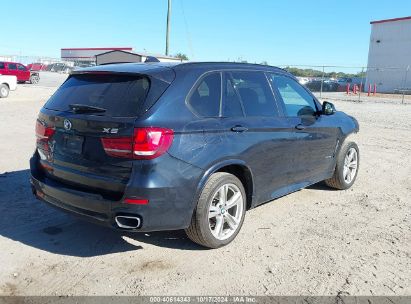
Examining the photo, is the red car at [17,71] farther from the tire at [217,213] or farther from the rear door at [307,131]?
the tire at [217,213]

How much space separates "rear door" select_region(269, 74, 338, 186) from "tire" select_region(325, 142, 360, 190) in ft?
0.75

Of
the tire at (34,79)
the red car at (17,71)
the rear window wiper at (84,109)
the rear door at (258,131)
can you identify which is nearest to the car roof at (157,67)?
the rear door at (258,131)

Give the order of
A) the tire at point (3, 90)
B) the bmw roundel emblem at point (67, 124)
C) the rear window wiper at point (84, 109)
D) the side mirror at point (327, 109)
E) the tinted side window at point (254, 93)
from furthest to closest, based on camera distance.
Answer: the tire at point (3, 90) < the side mirror at point (327, 109) < the tinted side window at point (254, 93) < the bmw roundel emblem at point (67, 124) < the rear window wiper at point (84, 109)

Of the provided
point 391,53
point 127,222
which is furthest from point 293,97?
point 391,53

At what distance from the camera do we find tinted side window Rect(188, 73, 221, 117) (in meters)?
3.80

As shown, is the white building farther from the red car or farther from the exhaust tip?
the exhaust tip

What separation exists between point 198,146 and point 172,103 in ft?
1.44

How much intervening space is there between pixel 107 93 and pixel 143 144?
0.70m

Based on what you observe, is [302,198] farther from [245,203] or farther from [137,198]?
[137,198]

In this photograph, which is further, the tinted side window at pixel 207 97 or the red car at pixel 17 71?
the red car at pixel 17 71

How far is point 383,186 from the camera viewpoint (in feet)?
21.2

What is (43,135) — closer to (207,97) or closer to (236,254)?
(207,97)

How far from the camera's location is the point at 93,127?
3.55 meters

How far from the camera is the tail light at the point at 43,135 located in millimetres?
3984
